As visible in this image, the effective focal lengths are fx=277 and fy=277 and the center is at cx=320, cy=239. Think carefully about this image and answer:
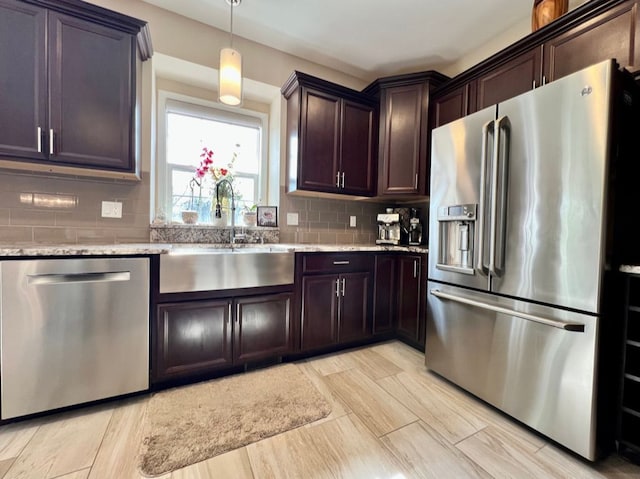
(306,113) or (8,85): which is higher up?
(306,113)

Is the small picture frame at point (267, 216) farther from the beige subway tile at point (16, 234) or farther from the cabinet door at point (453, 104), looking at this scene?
the cabinet door at point (453, 104)

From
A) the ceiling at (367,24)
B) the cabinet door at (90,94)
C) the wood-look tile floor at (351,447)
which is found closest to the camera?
the wood-look tile floor at (351,447)

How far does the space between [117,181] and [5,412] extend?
1476 mm

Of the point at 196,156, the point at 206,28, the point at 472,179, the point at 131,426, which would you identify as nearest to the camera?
the point at 131,426

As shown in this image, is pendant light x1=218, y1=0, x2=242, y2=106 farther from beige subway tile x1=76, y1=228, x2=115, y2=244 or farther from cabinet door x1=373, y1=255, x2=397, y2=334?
cabinet door x1=373, y1=255, x2=397, y2=334

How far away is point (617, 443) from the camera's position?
1.29 meters

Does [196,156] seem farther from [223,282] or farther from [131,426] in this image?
[131,426]

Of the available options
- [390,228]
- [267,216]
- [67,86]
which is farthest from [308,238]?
[67,86]

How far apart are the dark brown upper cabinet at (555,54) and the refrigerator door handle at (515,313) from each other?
1.36m

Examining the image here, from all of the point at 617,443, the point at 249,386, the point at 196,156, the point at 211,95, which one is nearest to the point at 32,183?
the point at 196,156

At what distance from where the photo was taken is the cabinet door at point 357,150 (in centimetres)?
263

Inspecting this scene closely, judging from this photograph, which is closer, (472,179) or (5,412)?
(5,412)

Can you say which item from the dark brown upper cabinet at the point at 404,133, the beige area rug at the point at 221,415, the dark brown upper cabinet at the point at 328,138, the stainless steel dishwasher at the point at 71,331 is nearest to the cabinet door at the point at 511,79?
the dark brown upper cabinet at the point at 404,133

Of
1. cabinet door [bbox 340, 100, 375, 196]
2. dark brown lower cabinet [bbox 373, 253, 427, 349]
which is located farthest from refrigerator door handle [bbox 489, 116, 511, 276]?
cabinet door [bbox 340, 100, 375, 196]
